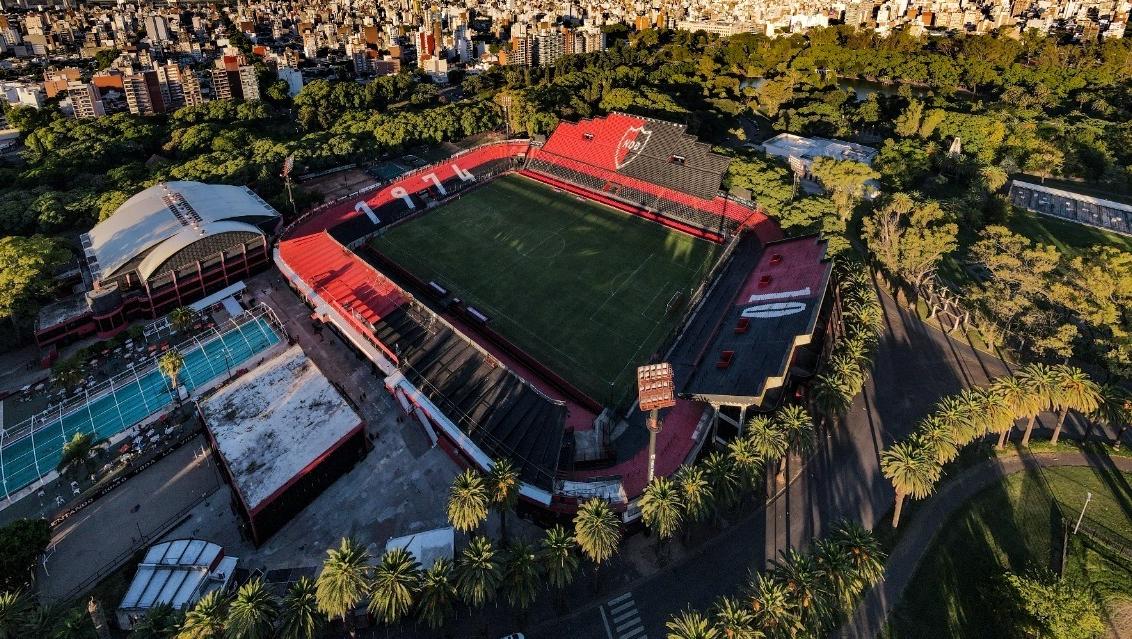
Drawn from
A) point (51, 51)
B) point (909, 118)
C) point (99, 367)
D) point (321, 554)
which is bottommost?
point (321, 554)

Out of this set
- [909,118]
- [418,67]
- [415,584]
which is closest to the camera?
[415,584]


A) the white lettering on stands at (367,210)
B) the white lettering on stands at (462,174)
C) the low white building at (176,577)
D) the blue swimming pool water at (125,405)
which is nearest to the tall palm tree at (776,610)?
the low white building at (176,577)

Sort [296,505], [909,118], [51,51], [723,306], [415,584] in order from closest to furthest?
[415,584], [296,505], [723,306], [909,118], [51,51]

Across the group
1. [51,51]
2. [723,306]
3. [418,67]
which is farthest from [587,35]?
[51,51]

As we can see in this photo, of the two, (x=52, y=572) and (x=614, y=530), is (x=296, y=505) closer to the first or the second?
(x=52, y=572)

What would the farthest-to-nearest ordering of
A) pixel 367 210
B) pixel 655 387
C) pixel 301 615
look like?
1. pixel 367 210
2. pixel 655 387
3. pixel 301 615

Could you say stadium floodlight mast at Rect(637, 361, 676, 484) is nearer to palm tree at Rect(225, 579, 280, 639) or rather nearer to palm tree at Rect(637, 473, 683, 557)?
palm tree at Rect(637, 473, 683, 557)

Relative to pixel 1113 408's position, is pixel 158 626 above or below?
below

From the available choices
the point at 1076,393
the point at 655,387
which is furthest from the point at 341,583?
the point at 1076,393

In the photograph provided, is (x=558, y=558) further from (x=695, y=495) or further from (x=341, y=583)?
(x=341, y=583)
